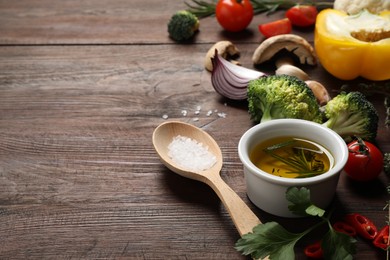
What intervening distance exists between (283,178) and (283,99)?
1.18 ft

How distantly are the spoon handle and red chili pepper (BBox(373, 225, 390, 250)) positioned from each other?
27cm

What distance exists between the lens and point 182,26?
2264mm

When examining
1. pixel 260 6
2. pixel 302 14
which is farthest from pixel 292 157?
pixel 260 6

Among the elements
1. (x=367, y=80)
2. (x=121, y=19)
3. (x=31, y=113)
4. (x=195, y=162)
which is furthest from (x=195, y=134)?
(x=121, y=19)

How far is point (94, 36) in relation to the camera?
2.36m

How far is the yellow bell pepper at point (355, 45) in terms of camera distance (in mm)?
1861

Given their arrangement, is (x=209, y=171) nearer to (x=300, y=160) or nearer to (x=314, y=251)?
(x=300, y=160)

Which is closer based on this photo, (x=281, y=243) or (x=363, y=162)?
(x=281, y=243)

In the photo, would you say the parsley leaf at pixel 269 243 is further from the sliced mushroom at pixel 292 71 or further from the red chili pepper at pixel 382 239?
the sliced mushroom at pixel 292 71

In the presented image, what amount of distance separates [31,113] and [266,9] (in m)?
1.17

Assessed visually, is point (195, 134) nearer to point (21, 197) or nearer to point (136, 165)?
point (136, 165)

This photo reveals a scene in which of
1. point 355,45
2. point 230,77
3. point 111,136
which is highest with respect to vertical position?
point 355,45

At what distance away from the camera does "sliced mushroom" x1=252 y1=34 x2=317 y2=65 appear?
202 centimetres

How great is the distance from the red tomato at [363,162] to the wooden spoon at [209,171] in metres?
0.32
